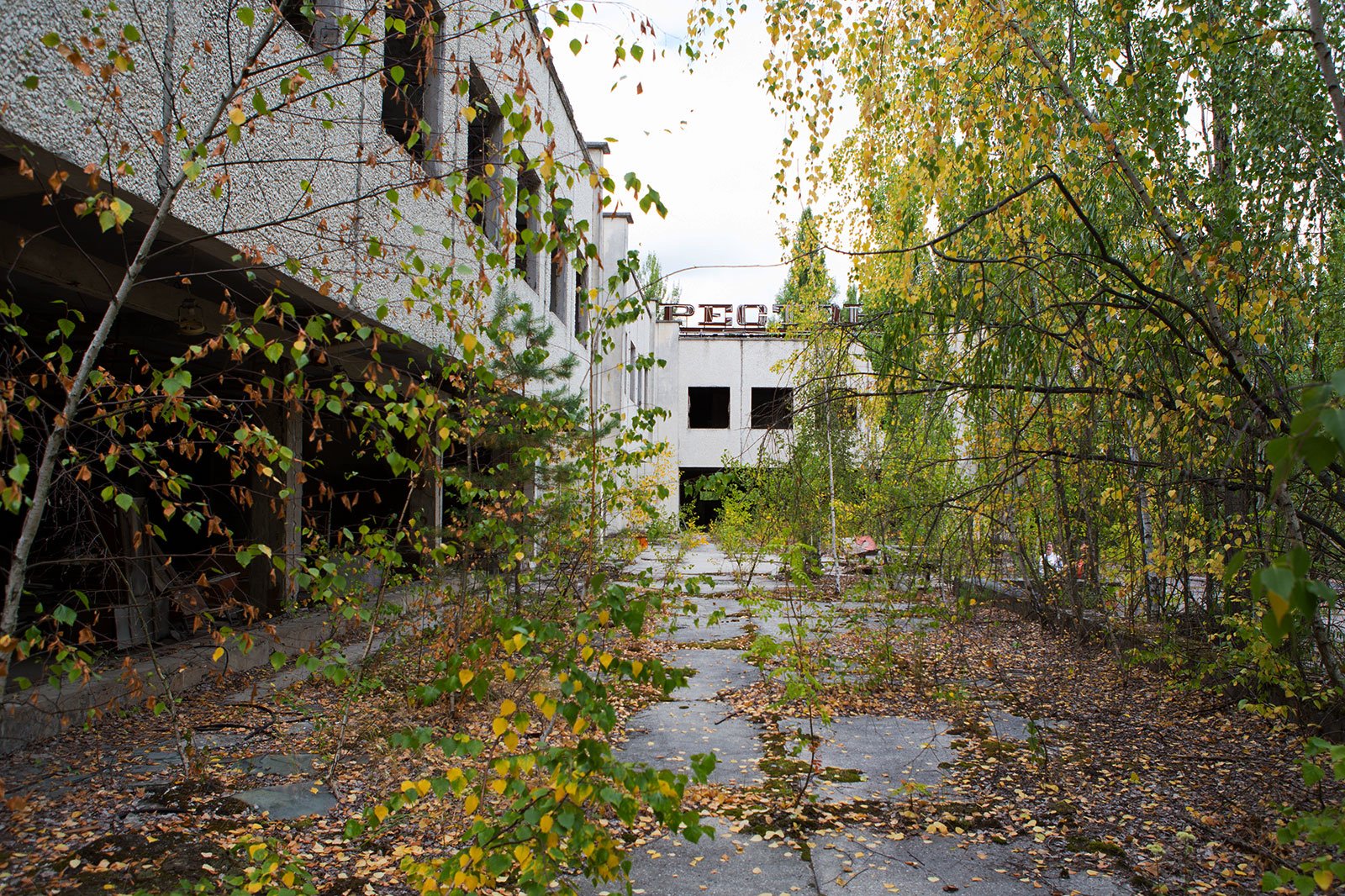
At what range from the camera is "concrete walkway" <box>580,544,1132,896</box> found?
11.5 ft

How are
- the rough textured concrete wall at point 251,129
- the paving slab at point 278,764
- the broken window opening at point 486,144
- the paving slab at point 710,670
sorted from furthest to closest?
the paving slab at point 710,670 → the broken window opening at point 486,144 → the paving slab at point 278,764 → the rough textured concrete wall at point 251,129

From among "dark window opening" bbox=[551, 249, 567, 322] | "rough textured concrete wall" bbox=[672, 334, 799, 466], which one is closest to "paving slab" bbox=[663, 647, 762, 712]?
"dark window opening" bbox=[551, 249, 567, 322]

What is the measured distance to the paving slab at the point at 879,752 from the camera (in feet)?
15.5

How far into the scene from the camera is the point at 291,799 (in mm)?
4176

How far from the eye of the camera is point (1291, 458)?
108 centimetres

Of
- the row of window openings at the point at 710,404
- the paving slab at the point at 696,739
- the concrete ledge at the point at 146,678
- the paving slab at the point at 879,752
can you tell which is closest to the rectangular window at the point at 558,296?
the concrete ledge at the point at 146,678

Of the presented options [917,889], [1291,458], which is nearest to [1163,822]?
[917,889]

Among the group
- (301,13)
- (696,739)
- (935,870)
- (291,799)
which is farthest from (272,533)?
(935,870)

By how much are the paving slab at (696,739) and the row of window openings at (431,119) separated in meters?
2.69

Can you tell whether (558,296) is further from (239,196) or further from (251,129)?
(251,129)

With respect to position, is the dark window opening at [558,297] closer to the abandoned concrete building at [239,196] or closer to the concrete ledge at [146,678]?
the abandoned concrete building at [239,196]

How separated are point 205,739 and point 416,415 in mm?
3131

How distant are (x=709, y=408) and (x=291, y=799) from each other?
1062 inches

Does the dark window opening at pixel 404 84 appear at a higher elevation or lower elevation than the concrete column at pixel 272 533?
higher
